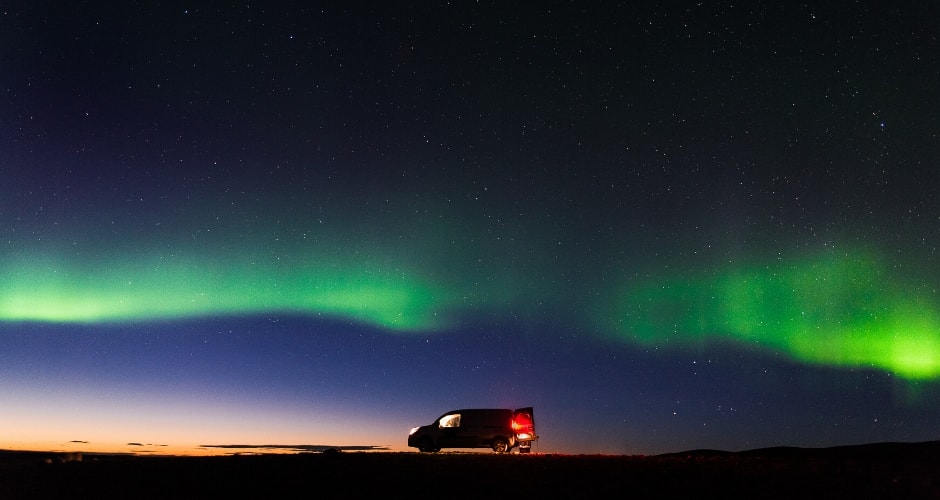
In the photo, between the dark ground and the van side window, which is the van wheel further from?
the dark ground

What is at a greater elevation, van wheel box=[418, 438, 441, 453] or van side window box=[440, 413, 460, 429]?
van side window box=[440, 413, 460, 429]

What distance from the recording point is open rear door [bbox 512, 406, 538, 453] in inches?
1157

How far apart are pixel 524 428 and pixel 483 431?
1.73m

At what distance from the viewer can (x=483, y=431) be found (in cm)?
2952

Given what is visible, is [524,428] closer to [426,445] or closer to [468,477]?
[426,445]

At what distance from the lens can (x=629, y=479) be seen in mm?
15578

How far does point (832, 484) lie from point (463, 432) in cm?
1745

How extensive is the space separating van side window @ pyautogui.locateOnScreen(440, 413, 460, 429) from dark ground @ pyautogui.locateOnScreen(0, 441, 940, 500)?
7.54 meters

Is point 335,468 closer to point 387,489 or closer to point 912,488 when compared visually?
point 387,489

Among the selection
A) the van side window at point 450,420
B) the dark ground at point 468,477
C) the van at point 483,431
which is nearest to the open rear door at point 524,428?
the van at point 483,431

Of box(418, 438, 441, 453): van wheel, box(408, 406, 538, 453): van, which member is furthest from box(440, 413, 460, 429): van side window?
box(418, 438, 441, 453): van wheel

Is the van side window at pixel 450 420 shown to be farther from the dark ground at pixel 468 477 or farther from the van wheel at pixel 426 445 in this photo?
the dark ground at pixel 468 477

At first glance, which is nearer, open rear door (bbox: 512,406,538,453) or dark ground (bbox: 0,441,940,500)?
dark ground (bbox: 0,441,940,500)

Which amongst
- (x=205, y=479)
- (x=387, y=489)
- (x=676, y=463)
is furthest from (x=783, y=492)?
(x=205, y=479)
